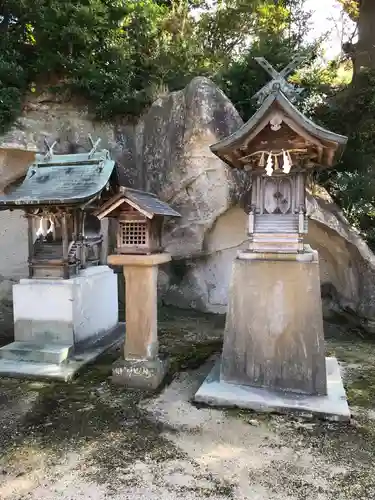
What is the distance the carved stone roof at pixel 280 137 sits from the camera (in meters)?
5.43

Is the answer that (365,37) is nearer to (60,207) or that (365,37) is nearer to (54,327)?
(60,207)

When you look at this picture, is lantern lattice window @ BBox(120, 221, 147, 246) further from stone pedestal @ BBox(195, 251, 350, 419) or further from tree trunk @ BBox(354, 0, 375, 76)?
tree trunk @ BBox(354, 0, 375, 76)

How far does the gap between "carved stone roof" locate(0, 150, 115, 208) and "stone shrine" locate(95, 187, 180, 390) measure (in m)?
1.43

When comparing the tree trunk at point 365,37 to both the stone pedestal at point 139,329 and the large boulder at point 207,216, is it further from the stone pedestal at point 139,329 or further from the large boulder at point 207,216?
the stone pedestal at point 139,329

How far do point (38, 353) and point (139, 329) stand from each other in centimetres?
254

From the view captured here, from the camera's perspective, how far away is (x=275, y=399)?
5918 mm

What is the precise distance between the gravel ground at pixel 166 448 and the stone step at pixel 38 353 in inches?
30.3

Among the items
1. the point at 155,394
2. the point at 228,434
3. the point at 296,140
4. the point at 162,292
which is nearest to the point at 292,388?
the point at 228,434

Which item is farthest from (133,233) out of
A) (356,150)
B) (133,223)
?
(356,150)

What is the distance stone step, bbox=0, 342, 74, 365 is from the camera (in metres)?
7.62

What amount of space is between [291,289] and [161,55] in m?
10.9

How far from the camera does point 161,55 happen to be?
13.3 meters

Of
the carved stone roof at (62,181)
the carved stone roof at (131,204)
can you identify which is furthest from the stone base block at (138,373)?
the carved stone roof at (62,181)

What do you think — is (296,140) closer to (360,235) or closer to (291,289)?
(291,289)
